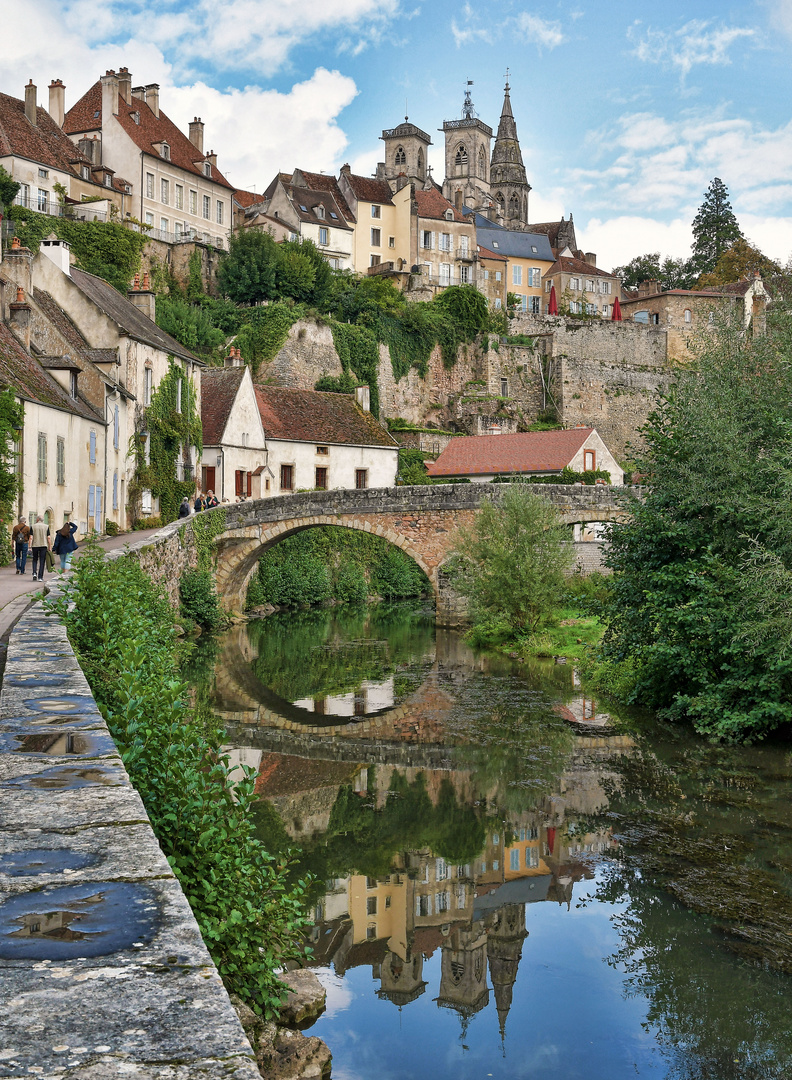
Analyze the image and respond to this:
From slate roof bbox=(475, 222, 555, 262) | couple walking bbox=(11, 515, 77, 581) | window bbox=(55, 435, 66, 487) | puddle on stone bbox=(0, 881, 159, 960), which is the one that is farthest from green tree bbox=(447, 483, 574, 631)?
slate roof bbox=(475, 222, 555, 262)

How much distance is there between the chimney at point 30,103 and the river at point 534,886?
32724 mm

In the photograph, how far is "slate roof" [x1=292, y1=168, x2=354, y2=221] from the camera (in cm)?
5631

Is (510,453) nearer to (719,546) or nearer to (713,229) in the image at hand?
(719,546)

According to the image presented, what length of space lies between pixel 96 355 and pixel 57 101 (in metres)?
25.4

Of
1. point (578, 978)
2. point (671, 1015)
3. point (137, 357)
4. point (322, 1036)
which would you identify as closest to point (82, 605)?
point (322, 1036)

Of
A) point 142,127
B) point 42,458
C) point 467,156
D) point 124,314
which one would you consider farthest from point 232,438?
point 467,156

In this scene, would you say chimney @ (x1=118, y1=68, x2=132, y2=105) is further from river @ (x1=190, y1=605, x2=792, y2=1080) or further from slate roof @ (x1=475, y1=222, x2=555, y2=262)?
river @ (x1=190, y1=605, x2=792, y2=1080)

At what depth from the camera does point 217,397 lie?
34.9 metres

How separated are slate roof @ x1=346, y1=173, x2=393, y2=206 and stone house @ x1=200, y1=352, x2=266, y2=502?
78.8 ft

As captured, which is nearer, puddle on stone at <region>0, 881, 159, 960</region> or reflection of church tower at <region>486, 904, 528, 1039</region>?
puddle on stone at <region>0, 881, 159, 960</region>

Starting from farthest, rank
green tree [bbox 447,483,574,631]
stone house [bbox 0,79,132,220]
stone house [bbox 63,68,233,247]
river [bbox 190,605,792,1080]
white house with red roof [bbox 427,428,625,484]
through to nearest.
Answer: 1. stone house [bbox 63,68,233,247]
2. white house with red roof [bbox 427,428,625,484]
3. stone house [bbox 0,79,132,220]
4. green tree [bbox 447,483,574,631]
5. river [bbox 190,605,792,1080]

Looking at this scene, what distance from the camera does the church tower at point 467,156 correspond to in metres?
83.1

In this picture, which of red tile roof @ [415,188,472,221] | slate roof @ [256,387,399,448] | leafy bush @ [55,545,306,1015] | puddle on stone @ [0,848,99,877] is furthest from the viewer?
red tile roof @ [415,188,472,221]

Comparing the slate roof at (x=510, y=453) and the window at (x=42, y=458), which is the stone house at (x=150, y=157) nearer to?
the slate roof at (x=510, y=453)
